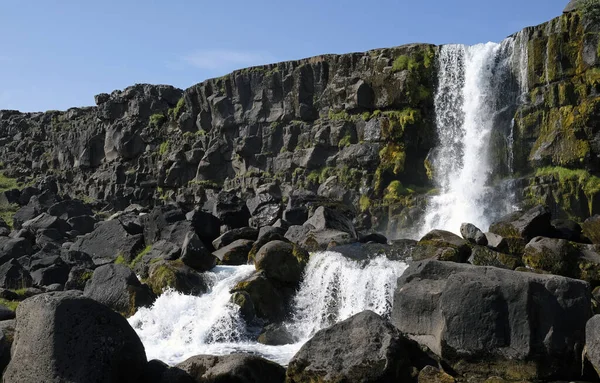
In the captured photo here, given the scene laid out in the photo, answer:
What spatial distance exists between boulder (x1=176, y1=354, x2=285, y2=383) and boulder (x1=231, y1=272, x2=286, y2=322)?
7.16m

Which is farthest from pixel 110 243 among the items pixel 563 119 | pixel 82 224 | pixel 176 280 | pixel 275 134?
pixel 563 119

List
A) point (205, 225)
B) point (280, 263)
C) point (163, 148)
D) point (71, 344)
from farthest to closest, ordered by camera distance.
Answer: point (163, 148)
point (205, 225)
point (280, 263)
point (71, 344)

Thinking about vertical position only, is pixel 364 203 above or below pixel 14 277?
above

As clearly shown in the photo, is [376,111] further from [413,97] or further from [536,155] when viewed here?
[536,155]

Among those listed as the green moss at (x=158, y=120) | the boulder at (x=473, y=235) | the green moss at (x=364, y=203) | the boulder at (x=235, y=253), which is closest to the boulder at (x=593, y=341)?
the boulder at (x=473, y=235)

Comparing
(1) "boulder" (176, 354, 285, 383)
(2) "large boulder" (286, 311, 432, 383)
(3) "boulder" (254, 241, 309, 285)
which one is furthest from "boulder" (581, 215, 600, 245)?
(1) "boulder" (176, 354, 285, 383)

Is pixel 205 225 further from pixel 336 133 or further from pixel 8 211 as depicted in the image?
pixel 8 211

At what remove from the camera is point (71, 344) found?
464 inches

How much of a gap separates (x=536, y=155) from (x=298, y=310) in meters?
19.6

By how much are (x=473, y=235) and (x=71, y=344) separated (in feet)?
50.5

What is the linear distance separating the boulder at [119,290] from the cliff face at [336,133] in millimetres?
13045

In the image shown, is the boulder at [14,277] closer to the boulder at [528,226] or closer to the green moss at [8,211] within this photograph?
the boulder at [528,226]

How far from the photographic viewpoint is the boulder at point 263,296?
20.8 metres

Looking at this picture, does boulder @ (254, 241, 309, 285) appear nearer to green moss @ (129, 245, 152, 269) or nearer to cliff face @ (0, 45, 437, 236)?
green moss @ (129, 245, 152, 269)
